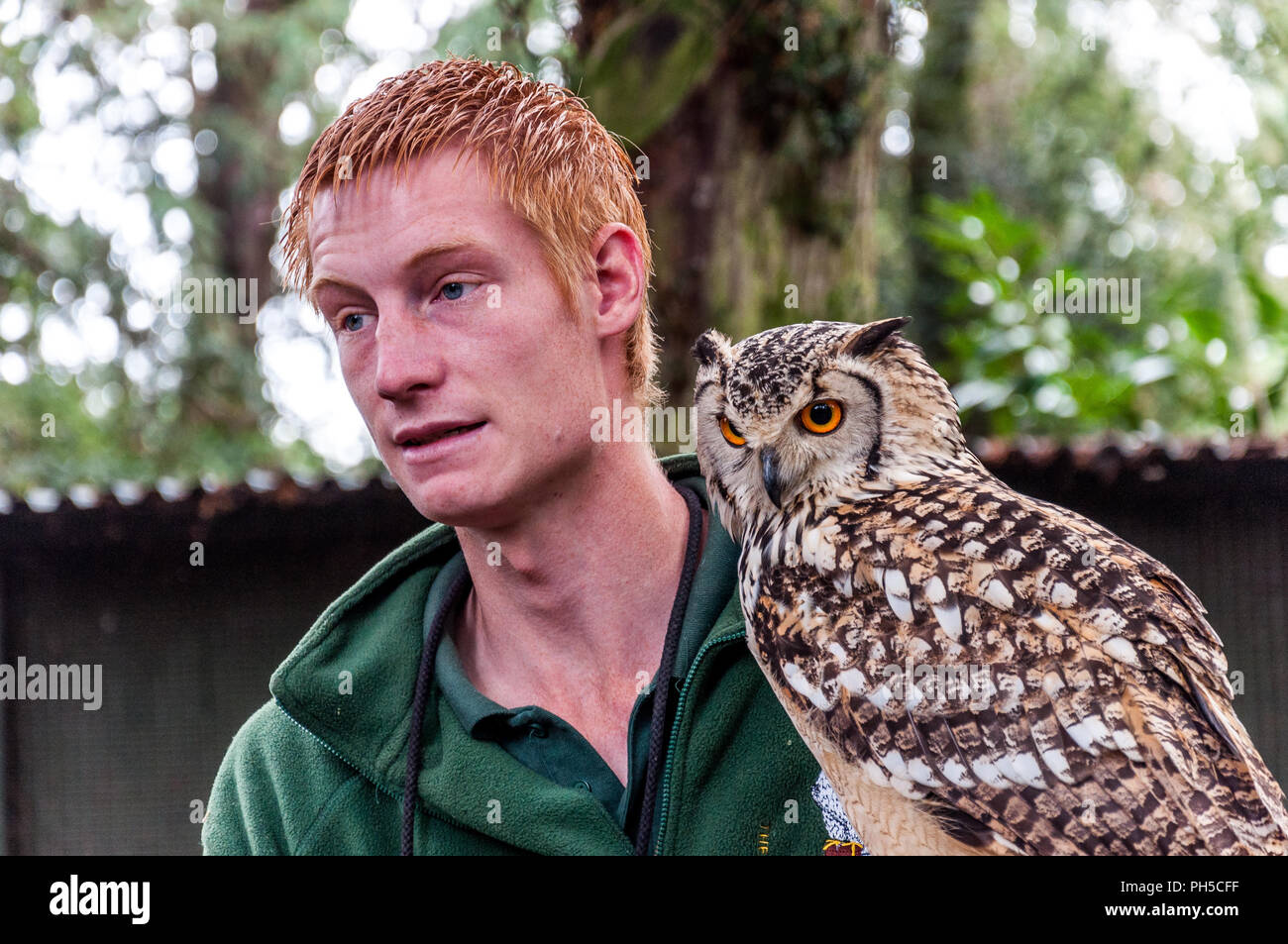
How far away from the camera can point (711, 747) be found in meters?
1.35

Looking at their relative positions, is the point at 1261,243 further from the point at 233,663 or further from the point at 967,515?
the point at 233,663

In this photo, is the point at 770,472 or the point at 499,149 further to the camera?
the point at 770,472

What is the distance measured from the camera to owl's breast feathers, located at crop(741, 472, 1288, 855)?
3.92ft

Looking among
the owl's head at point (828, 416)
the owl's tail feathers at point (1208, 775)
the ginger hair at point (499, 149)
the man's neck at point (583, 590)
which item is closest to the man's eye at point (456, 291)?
the ginger hair at point (499, 149)

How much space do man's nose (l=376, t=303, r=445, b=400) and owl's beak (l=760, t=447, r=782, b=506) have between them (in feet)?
1.56

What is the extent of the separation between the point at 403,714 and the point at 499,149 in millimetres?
798

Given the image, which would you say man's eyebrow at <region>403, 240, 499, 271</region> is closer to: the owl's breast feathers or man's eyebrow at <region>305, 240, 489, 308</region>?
man's eyebrow at <region>305, 240, 489, 308</region>

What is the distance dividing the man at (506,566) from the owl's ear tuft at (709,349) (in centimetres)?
9

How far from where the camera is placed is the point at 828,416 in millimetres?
1433

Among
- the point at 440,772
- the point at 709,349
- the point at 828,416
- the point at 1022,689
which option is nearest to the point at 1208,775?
the point at 1022,689

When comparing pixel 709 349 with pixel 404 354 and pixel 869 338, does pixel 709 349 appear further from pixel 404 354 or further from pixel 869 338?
pixel 404 354

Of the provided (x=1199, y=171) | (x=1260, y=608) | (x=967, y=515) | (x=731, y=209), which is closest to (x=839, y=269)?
(x=731, y=209)
